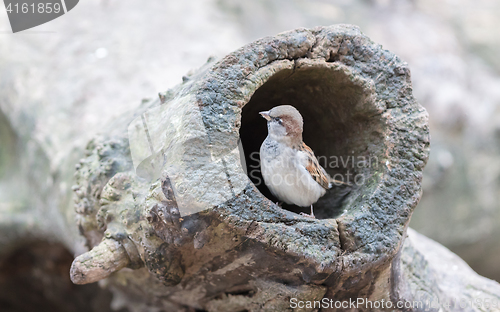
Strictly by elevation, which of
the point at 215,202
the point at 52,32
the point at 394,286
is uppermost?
the point at 52,32

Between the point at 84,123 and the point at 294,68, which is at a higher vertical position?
the point at 294,68

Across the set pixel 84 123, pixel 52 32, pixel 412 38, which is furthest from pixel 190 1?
pixel 412 38

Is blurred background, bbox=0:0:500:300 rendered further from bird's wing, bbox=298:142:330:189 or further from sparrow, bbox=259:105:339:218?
bird's wing, bbox=298:142:330:189

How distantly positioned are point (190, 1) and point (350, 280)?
4939 mm

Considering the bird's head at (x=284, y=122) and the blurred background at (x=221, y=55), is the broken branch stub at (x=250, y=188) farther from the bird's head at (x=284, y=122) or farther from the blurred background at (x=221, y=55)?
the blurred background at (x=221, y=55)

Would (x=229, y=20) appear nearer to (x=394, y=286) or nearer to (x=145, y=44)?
(x=145, y=44)

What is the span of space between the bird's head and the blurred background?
147 centimetres

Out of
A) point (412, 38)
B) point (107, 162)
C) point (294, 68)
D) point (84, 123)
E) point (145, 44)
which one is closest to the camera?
point (294, 68)

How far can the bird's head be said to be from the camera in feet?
9.78

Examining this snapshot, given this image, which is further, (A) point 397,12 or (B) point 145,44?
(A) point 397,12

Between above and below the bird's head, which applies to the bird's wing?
below

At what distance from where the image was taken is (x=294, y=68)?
2602 mm

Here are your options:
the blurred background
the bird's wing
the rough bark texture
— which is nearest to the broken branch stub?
the rough bark texture

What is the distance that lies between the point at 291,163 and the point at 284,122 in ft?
1.11
